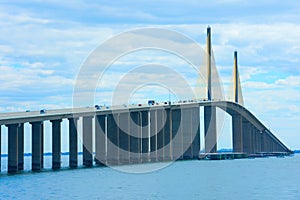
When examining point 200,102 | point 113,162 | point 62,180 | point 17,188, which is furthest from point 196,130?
point 17,188

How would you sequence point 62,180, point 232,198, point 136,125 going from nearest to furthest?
1. point 232,198
2. point 62,180
3. point 136,125

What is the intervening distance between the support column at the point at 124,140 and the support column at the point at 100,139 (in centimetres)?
304

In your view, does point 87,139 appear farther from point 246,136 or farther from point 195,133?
point 246,136

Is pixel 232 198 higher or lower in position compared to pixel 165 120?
lower

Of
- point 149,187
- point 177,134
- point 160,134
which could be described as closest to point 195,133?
point 177,134

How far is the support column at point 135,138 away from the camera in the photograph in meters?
104

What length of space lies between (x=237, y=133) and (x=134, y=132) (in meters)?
37.3

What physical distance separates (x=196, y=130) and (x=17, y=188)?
200 ft

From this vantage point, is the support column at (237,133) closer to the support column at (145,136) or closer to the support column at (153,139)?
the support column at (153,139)

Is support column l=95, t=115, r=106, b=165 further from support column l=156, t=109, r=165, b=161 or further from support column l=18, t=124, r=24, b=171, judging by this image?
support column l=18, t=124, r=24, b=171

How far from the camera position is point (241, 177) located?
75.6 metres

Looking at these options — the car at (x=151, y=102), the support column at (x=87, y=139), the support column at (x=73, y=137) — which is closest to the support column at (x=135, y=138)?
the car at (x=151, y=102)

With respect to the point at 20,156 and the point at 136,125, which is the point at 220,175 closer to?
the point at 20,156

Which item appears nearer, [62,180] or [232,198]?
[232,198]
